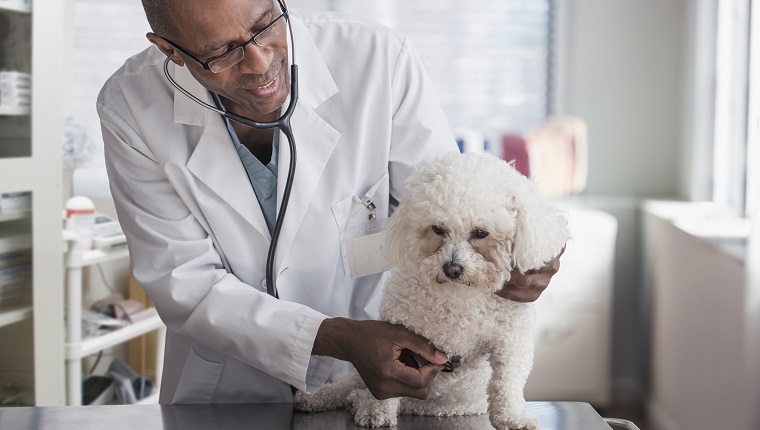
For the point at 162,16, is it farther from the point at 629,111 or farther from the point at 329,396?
the point at 629,111

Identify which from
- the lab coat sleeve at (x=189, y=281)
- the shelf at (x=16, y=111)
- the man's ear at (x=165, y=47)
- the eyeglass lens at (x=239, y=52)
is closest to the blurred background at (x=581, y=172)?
the shelf at (x=16, y=111)

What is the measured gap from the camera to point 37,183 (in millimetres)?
2469

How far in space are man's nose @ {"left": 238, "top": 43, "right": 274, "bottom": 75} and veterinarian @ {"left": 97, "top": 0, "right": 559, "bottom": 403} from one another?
0.4 inches

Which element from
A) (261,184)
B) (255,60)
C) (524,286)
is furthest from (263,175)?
(524,286)

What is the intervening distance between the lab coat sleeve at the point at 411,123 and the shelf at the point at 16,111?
4.74 feet

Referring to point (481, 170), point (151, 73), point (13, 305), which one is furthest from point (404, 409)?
point (13, 305)

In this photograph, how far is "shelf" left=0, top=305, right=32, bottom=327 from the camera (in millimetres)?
2480

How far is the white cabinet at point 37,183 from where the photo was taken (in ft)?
7.97

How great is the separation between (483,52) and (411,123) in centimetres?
278

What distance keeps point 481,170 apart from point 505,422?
339 millimetres

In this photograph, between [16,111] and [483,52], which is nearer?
[16,111]

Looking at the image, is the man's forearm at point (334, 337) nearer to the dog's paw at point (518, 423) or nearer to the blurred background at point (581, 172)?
the dog's paw at point (518, 423)

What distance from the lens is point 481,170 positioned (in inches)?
44.6

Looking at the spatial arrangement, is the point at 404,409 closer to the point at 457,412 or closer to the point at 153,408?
the point at 457,412
